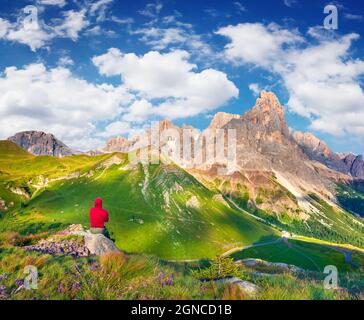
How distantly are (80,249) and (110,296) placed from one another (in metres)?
11.0

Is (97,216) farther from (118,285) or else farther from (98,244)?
(118,285)

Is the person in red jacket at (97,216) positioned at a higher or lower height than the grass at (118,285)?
lower

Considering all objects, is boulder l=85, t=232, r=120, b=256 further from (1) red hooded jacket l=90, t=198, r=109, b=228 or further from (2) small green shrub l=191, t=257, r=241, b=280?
(2) small green shrub l=191, t=257, r=241, b=280

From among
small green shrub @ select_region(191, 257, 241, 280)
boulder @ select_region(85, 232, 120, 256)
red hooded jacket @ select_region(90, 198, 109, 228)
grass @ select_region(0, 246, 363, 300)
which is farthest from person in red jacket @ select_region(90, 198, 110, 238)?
small green shrub @ select_region(191, 257, 241, 280)

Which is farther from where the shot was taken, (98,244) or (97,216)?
(97,216)

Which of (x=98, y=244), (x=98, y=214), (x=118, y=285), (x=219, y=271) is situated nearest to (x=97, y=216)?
(x=98, y=214)

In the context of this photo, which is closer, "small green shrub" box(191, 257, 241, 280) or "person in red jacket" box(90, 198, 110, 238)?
"small green shrub" box(191, 257, 241, 280)

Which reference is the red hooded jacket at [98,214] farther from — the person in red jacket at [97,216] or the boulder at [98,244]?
the boulder at [98,244]

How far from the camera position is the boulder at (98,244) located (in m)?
23.3

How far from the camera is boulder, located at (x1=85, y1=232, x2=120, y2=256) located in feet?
76.5

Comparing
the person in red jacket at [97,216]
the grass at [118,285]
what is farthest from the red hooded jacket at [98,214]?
the grass at [118,285]

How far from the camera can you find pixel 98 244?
24109mm

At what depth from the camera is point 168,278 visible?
13.5m
